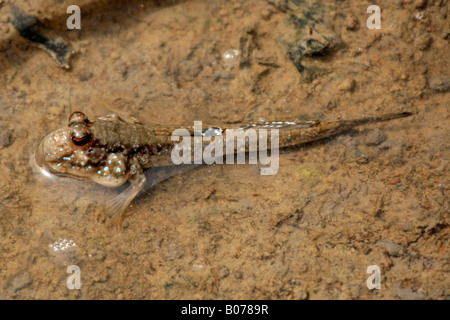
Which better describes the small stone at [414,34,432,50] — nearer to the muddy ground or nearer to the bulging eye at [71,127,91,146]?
the muddy ground

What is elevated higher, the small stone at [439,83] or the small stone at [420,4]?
the small stone at [420,4]

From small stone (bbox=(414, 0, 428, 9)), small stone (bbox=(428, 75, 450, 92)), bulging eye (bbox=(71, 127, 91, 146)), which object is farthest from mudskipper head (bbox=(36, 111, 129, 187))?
small stone (bbox=(414, 0, 428, 9))

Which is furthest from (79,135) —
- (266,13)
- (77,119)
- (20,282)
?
(266,13)

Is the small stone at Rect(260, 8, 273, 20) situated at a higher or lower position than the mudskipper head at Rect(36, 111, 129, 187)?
higher

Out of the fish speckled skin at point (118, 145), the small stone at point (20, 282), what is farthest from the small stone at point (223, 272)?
the small stone at point (20, 282)

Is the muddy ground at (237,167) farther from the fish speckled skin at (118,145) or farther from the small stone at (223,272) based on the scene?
the fish speckled skin at (118,145)

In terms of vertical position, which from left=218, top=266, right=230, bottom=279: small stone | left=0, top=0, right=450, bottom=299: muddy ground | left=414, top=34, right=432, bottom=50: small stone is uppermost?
left=414, top=34, right=432, bottom=50: small stone

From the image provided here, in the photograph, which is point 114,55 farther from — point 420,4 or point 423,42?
point 420,4
